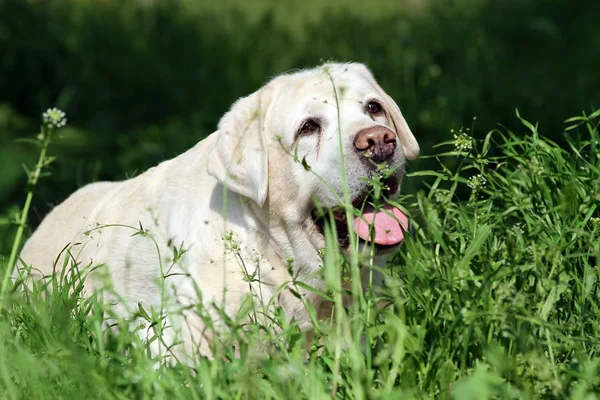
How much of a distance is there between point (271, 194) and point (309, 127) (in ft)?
0.98

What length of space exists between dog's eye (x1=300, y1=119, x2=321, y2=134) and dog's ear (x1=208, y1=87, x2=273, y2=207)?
0.54 ft

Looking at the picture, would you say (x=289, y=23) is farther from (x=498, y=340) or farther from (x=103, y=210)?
(x=498, y=340)

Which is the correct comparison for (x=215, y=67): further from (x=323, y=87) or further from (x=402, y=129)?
(x=323, y=87)

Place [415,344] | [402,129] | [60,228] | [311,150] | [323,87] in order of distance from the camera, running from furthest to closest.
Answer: [60,228] < [402,129] < [323,87] < [311,150] < [415,344]

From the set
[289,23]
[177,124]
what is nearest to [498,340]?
[177,124]

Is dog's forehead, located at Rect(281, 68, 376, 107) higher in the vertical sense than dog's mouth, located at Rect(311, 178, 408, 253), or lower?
higher

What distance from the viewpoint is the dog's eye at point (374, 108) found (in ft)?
12.4

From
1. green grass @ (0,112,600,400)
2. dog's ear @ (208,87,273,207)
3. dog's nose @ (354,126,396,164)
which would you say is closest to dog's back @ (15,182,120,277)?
dog's ear @ (208,87,273,207)

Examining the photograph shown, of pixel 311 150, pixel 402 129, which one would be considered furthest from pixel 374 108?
pixel 311 150

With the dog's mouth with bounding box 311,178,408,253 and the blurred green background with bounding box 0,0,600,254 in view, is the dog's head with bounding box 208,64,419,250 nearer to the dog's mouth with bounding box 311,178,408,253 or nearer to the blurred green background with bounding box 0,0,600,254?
the dog's mouth with bounding box 311,178,408,253

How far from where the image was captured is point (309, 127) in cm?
366

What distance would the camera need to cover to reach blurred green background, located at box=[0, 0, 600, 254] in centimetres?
706

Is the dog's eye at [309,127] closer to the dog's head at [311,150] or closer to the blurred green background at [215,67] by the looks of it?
the dog's head at [311,150]

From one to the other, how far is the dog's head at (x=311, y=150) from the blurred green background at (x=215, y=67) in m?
2.38
